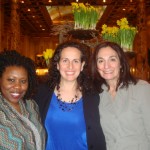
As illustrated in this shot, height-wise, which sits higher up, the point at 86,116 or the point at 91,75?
the point at 91,75

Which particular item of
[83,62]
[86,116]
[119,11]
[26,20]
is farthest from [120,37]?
[26,20]

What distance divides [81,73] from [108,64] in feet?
1.51

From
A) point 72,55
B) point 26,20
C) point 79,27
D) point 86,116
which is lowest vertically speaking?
point 86,116

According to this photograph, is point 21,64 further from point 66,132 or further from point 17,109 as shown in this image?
point 66,132

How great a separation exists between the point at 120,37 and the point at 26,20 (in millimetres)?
12524

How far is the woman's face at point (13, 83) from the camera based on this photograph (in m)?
2.49

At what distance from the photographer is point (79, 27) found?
4199mm

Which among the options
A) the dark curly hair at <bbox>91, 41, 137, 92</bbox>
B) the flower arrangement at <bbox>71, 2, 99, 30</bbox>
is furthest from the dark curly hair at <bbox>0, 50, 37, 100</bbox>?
the flower arrangement at <bbox>71, 2, 99, 30</bbox>

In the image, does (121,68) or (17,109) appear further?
(121,68)

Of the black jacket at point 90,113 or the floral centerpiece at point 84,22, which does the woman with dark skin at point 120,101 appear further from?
the floral centerpiece at point 84,22

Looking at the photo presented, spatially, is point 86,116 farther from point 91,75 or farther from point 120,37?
point 120,37

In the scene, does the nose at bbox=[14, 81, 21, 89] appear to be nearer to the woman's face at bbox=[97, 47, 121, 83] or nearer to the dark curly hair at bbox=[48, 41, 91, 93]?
the dark curly hair at bbox=[48, 41, 91, 93]

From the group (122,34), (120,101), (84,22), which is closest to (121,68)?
(120,101)

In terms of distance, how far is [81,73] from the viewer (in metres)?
3.24
